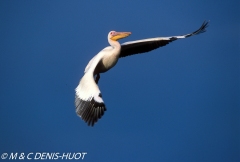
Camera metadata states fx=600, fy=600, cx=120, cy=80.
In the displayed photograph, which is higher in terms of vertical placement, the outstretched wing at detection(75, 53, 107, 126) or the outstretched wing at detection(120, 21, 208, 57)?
the outstretched wing at detection(120, 21, 208, 57)

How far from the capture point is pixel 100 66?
408 inches

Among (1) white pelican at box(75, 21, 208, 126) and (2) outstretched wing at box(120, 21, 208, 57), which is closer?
(1) white pelican at box(75, 21, 208, 126)

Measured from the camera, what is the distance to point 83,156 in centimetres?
1045

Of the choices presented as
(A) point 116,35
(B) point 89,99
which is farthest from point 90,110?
(A) point 116,35

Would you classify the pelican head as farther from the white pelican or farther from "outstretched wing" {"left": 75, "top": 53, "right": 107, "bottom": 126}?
"outstretched wing" {"left": 75, "top": 53, "right": 107, "bottom": 126}

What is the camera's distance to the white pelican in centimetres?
928

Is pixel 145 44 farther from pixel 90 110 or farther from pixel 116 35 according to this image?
pixel 90 110

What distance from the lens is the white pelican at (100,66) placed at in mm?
9281

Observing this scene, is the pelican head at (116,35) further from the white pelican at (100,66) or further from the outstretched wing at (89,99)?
the outstretched wing at (89,99)

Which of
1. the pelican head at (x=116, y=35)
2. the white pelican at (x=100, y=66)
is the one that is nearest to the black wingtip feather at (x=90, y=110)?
the white pelican at (x=100, y=66)

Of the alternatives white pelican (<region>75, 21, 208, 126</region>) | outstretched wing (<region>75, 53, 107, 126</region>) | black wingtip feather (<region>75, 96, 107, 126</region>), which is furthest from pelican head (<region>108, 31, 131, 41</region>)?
black wingtip feather (<region>75, 96, 107, 126</region>)

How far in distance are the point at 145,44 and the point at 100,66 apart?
140 centimetres

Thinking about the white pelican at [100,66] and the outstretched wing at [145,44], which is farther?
the outstretched wing at [145,44]

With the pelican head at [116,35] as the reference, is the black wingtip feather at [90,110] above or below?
below
